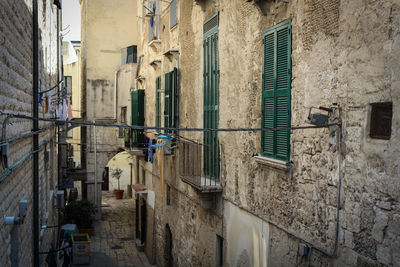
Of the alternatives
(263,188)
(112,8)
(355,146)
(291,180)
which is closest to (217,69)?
(263,188)

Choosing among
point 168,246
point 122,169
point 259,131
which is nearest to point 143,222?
point 168,246

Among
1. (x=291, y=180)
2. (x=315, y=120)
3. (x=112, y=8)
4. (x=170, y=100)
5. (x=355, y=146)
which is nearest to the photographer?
(x=355, y=146)

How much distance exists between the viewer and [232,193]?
943 cm

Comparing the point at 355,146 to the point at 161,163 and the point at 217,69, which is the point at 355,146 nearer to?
the point at 217,69

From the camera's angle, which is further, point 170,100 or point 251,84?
point 170,100

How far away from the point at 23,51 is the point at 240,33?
13.0 feet

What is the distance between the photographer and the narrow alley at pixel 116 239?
18.3 m

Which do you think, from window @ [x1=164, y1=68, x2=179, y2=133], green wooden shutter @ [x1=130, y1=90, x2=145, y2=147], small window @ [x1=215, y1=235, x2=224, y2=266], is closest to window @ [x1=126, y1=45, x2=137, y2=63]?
green wooden shutter @ [x1=130, y1=90, x2=145, y2=147]

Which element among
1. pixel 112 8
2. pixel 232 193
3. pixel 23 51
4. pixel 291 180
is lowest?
pixel 232 193

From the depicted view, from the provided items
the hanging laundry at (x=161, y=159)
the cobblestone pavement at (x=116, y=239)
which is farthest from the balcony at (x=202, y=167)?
the cobblestone pavement at (x=116, y=239)

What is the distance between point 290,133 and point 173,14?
8157 millimetres

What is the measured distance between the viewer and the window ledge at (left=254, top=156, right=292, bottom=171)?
23.1 ft

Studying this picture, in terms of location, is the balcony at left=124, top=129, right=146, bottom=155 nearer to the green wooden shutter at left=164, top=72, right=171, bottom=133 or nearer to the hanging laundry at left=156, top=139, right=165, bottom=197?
the hanging laundry at left=156, top=139, right=165, bottom=197

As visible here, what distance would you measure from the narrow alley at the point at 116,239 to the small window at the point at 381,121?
45.3 ft
